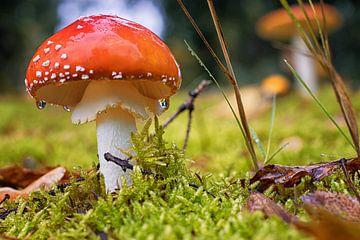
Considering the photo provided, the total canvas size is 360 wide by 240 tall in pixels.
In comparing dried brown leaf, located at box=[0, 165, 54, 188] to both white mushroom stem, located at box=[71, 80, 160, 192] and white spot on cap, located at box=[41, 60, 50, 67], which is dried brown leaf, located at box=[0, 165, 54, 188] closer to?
white mushroom stem, located at box=[71, 80, 160, 192]

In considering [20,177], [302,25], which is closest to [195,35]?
[302,25]

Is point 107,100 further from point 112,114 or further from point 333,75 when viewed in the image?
point 333,75

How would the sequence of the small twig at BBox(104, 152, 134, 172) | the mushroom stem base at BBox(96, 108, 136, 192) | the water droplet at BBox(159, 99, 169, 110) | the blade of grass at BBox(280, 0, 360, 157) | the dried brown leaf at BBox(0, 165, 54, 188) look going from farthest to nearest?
the dried brown leaf at BBox(0, 165, 54, 188), the water droplet at BBox(159, 99, 169, 110), the mushroom stem base at BBox(96, 108, 136, 192), the small twig at BBox(104, 152, 134, 172), the blade of grass at BBox(280, 0, 360, 157)

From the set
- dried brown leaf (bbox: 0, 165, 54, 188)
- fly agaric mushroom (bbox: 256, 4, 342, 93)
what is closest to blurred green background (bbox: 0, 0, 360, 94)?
fly agaric mushroom (bbox: 256, 4, 342, 93)

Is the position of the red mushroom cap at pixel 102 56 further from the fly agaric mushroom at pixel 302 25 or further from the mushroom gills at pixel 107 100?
the fly agaric mushroom at pixel 302 25

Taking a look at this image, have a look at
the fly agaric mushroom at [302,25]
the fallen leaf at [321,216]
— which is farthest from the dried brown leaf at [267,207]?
the fly agaric mushroom at [302,25]

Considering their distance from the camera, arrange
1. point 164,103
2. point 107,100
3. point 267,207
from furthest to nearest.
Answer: point 164,103 → point 107,100 → point 267,207

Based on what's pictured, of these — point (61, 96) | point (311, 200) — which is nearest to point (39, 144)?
point (61, 96)
